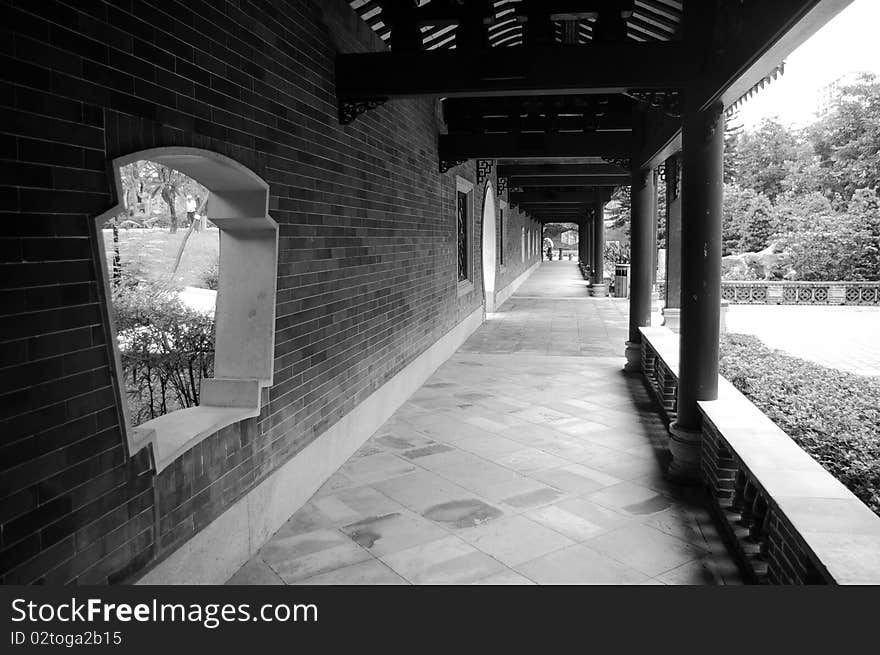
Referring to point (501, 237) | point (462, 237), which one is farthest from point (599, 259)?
point (462, 237)

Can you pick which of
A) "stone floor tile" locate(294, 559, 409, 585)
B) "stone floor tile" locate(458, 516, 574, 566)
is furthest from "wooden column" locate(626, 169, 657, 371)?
"stone floor tile" locate(294, 559, 409, 585)

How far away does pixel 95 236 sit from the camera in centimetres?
252

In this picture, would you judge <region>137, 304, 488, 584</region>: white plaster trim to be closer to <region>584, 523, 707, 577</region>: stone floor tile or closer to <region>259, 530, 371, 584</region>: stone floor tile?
<region>259, 530, 371, 584</region>: stone floor tile

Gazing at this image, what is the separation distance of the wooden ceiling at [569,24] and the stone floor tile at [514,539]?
3327mm

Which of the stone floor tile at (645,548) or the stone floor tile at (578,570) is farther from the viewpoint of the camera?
the stone floor tile at (645,548)

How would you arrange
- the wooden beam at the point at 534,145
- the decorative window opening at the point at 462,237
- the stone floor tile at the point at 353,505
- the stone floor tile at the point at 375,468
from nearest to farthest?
1. the stone floor tile at the point at 353,505
2. the stone floor tile at the point at 375,468
3. the wooden beam at the point at 534,145
4. the decorative window opening at the point at 462,237

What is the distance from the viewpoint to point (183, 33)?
3.21 metres

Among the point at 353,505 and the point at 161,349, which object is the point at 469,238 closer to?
the point at 161,349

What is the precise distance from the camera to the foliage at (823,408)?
12.6ft

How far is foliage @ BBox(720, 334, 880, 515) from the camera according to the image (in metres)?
3.85

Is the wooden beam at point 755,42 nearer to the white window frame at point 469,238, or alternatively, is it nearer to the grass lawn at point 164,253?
the grass lawn at point 164,253

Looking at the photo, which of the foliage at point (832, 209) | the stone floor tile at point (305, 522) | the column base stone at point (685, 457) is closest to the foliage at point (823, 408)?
→ the column base stone at point (685, 457)

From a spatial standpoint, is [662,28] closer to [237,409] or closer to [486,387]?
[486,387]

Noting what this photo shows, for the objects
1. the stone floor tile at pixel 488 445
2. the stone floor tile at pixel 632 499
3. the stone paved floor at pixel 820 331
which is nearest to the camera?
the stone floor tile at pixel 632 499
